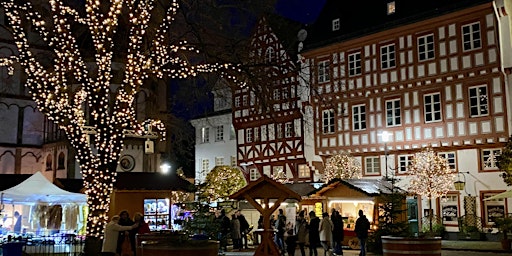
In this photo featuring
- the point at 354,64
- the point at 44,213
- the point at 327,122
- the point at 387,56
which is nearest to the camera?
the point at 44,213

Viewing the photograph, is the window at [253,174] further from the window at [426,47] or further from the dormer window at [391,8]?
the window at [426,47]

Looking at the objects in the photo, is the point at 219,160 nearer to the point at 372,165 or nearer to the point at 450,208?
the point at 372,165

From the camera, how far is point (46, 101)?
1418 centimetres

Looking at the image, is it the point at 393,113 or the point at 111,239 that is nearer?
the point at 111,239

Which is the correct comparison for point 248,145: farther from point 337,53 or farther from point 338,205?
point 338,205

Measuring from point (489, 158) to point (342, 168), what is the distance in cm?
735

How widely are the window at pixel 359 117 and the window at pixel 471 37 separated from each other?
6.54 meters

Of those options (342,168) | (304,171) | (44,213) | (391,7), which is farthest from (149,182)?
(391,7)

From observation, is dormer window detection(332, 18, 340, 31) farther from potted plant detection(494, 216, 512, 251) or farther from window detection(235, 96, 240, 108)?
potted plant detection(494, 216, 512, 251)

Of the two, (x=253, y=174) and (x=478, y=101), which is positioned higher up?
(x=478, y=101)

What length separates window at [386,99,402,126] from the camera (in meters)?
31.8

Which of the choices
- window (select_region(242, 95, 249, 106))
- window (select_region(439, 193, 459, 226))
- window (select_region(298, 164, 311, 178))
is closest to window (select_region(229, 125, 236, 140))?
window (select_region(242, 95, 249, 106))

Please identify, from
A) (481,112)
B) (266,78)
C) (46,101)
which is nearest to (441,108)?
(481,112)

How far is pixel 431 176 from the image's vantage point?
28.8 m
